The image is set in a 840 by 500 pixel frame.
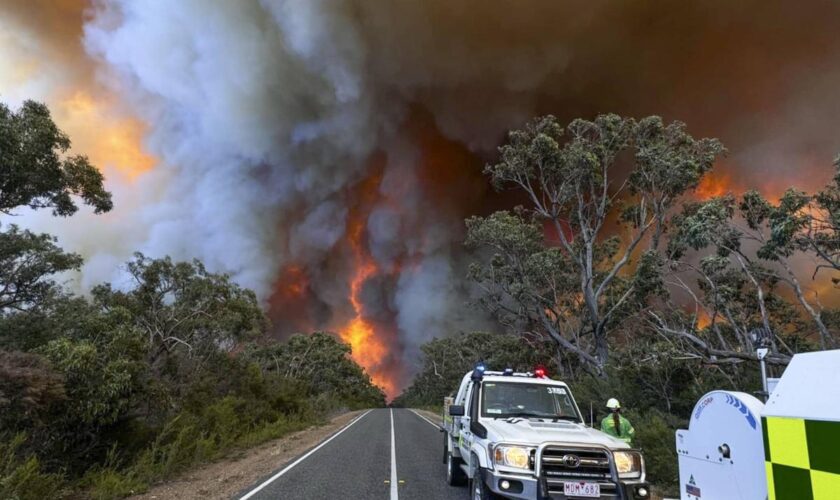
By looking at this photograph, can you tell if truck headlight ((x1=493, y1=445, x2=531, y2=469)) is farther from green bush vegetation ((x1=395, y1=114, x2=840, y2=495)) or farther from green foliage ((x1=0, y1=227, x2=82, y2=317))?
green foliage ((x1=0, y1=227, x2=82, y2=317))

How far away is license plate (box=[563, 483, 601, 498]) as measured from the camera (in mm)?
5543

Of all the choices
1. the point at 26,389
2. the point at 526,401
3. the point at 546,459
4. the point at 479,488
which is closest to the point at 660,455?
the point at 526,401

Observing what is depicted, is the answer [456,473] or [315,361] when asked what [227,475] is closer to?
[456,473]

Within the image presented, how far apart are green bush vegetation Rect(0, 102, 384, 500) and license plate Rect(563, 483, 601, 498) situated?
7785 mm

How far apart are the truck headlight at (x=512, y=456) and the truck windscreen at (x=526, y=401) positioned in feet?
5.40

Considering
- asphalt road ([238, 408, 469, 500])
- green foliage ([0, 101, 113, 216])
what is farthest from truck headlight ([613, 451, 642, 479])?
green foliage ([0, 101, 113, 216])

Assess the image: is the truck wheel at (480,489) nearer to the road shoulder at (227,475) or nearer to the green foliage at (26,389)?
the road shoulder at (227,475)

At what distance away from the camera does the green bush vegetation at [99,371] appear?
9.16 metres

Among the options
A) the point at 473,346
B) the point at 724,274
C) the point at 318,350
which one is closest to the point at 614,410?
the point at 724,274

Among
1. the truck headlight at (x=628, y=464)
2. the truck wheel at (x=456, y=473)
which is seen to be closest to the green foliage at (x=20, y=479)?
the truck wheel at (x=456, y=473)

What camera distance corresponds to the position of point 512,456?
589 cm

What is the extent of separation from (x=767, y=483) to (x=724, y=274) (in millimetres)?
18767

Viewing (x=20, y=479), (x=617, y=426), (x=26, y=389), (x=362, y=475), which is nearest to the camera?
(x=20, y=479)

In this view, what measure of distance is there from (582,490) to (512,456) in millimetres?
840
